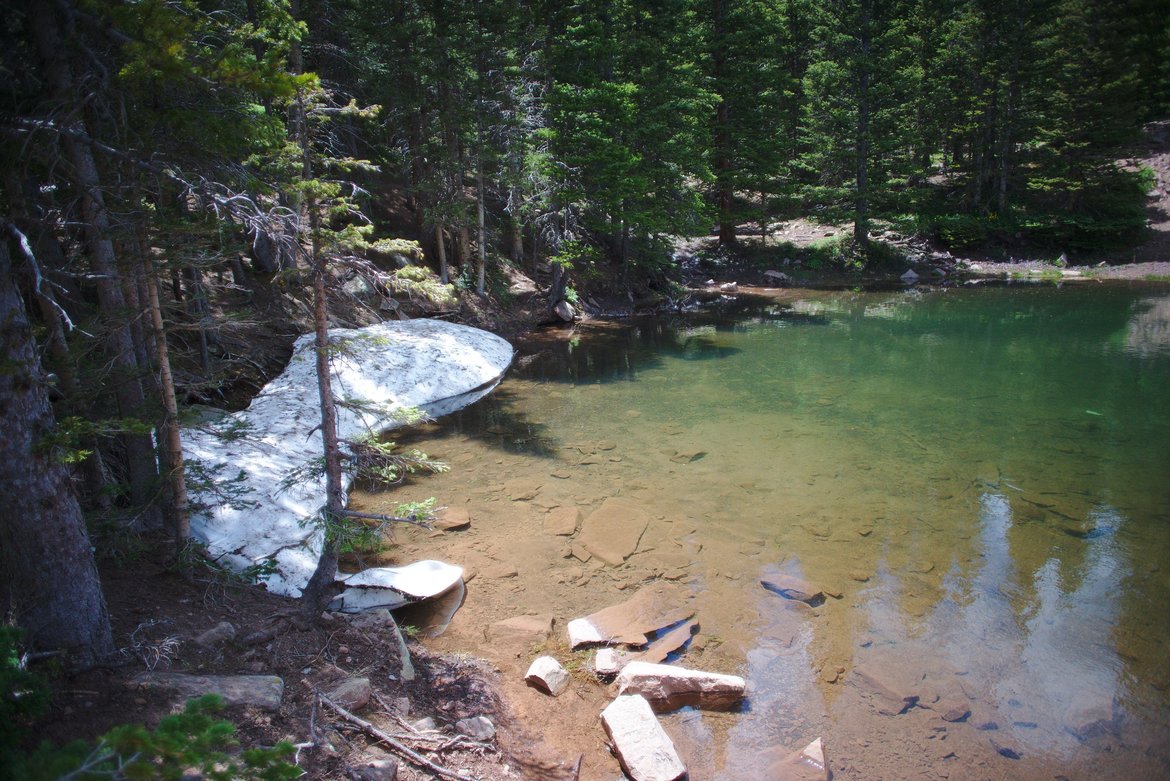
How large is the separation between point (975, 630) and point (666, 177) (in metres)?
17.9

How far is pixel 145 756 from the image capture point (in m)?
2.45

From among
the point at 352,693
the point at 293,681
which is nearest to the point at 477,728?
the point at 352,693

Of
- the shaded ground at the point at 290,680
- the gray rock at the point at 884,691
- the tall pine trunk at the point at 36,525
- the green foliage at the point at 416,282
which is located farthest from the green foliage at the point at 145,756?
the gray rock at the point at 884,691

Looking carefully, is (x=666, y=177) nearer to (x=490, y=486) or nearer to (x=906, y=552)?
(x=490, y=486)

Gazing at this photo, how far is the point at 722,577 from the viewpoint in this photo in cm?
738

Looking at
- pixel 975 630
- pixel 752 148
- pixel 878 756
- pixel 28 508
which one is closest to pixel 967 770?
pixel 878 756

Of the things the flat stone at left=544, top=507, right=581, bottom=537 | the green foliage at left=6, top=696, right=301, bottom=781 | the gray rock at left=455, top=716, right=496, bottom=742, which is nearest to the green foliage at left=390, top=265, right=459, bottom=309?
the flat stone at left=544, top=507, right=581, bottom=537

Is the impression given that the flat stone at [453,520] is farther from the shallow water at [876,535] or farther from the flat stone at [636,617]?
the flat stone at [636,617]

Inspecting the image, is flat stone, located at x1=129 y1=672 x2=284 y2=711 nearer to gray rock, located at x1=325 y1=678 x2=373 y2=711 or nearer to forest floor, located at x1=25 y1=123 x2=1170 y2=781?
forest floor, located at x1=25 y1=123 x2=1170 y2=781

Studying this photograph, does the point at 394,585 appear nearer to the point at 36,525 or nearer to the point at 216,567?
the point at 216,567

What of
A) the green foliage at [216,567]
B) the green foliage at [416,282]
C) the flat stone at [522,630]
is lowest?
the flat stone at [522,630]

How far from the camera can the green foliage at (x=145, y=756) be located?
220cm

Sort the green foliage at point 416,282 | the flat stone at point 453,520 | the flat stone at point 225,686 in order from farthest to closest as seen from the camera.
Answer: the flat stone at point 453,520
the green foliage at point 416,282
the flat stone at point 225,686

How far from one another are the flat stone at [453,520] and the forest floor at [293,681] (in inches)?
102
